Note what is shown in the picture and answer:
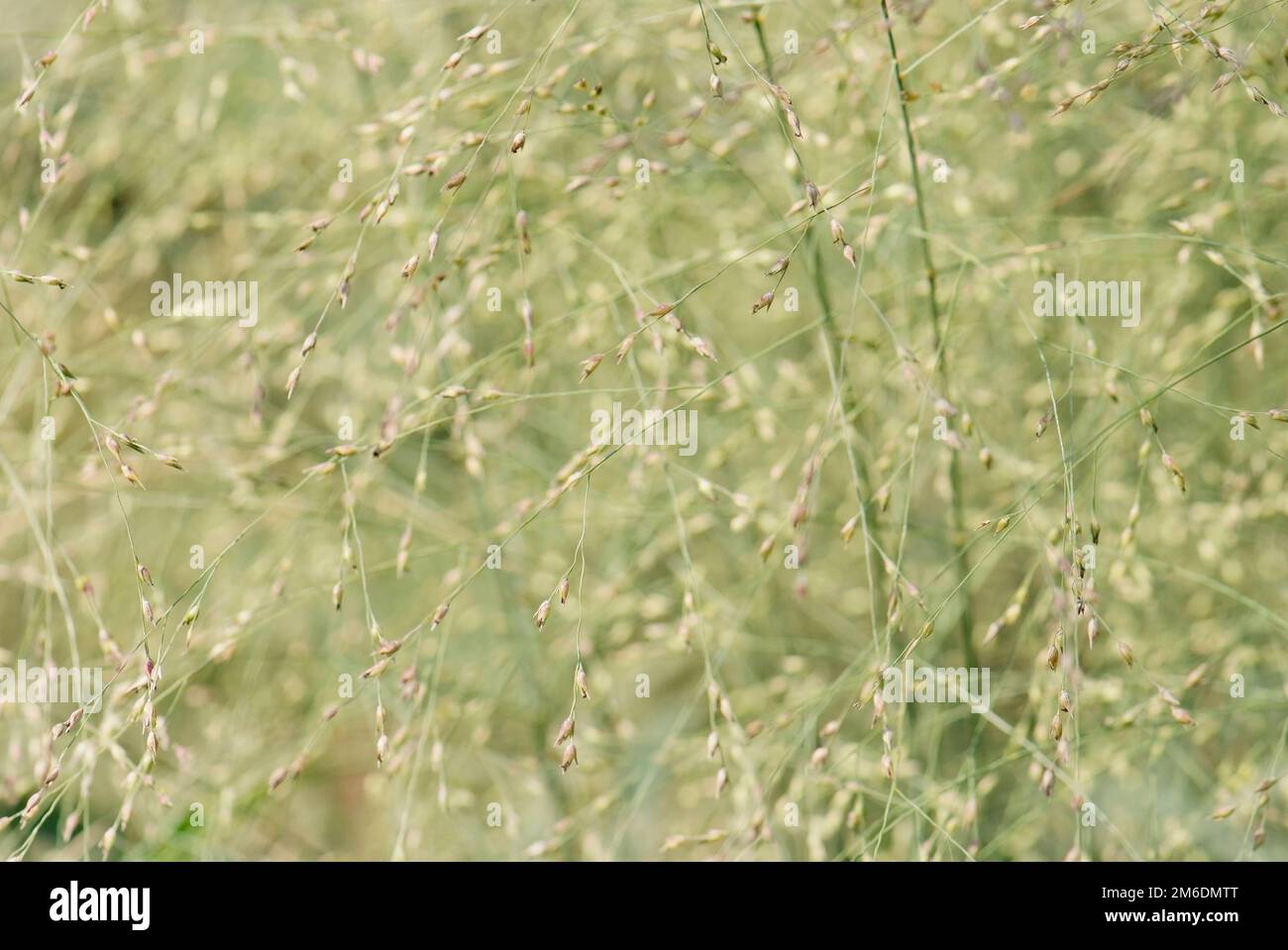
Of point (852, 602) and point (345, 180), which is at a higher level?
point (345, 180)

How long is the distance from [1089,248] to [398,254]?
1206 mm

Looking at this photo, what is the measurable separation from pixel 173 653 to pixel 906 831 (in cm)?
125

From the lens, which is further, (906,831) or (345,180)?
(345,180)

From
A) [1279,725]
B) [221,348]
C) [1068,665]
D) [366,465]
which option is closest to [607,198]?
[366,465]

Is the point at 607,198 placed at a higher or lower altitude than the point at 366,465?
higher

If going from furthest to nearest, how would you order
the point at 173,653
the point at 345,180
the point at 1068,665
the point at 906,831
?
the point at 173,653 → the point at 345,180 → the point at 906,831 → the point at 1068,665

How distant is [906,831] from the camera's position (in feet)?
5.17

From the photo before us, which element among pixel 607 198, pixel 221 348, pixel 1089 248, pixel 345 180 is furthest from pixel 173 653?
pixel 1089 248

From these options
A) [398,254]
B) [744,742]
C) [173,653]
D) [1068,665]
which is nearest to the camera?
[1068,665]

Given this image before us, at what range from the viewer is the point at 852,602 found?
1959mm

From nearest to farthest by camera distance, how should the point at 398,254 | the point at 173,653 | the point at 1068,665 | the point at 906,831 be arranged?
1. the point at 1068,665
2. the point at 906,831
3. the point at 173,653
4. the point at 398,254

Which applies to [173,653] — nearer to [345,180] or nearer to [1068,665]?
[345,180]
